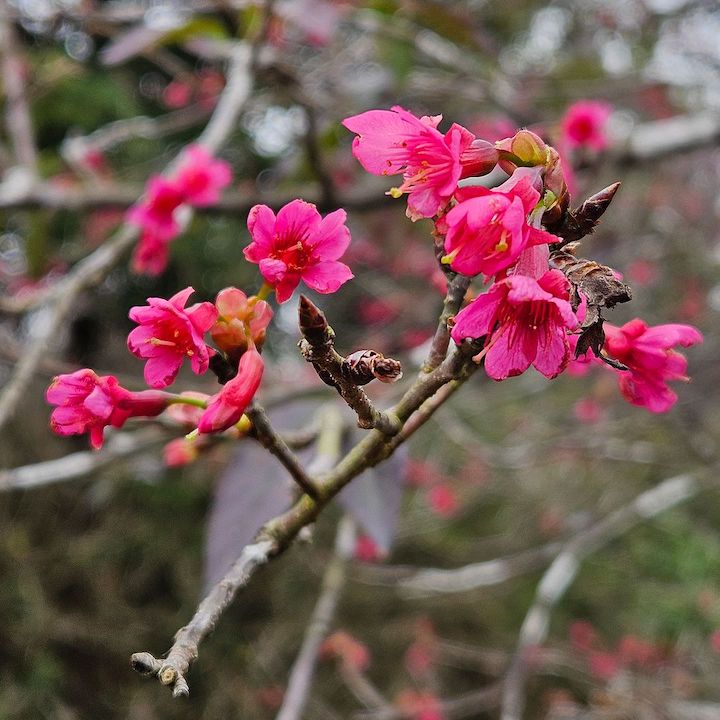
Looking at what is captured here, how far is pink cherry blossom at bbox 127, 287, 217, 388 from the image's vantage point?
1.70ft

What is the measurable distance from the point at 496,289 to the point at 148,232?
3.65 ft

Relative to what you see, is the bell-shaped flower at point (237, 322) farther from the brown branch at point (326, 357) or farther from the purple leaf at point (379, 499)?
the purple leaf at point (379, 499)

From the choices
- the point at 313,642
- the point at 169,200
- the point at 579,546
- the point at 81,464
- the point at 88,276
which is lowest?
the point at 579,546

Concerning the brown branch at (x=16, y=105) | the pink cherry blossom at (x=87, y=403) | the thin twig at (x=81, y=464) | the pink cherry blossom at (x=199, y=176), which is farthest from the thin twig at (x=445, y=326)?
the brown branch at (x=16, y=105)

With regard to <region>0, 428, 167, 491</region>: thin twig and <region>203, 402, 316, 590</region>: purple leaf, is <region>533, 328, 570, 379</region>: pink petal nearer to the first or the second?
<region>203, 402, 316, 590</region>: purple leaf

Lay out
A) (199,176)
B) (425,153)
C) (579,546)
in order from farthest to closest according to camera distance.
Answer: (579,546) < (199,176) < (425,153)

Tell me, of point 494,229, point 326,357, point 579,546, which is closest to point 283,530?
point 326,357

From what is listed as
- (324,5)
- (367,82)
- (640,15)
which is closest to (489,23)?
(640,15)

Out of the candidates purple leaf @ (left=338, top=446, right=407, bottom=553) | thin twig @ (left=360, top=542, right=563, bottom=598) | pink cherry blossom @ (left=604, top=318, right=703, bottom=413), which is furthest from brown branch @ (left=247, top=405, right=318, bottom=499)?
thin twig @ (left=360, top=542, right=563, bottom=598)

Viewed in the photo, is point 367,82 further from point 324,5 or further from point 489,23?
point 489,23

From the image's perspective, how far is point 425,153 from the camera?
527 millimetres

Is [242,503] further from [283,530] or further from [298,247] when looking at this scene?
[298,247]

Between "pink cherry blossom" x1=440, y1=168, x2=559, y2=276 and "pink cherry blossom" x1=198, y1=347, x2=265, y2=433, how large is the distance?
0.17m

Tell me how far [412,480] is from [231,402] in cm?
321
